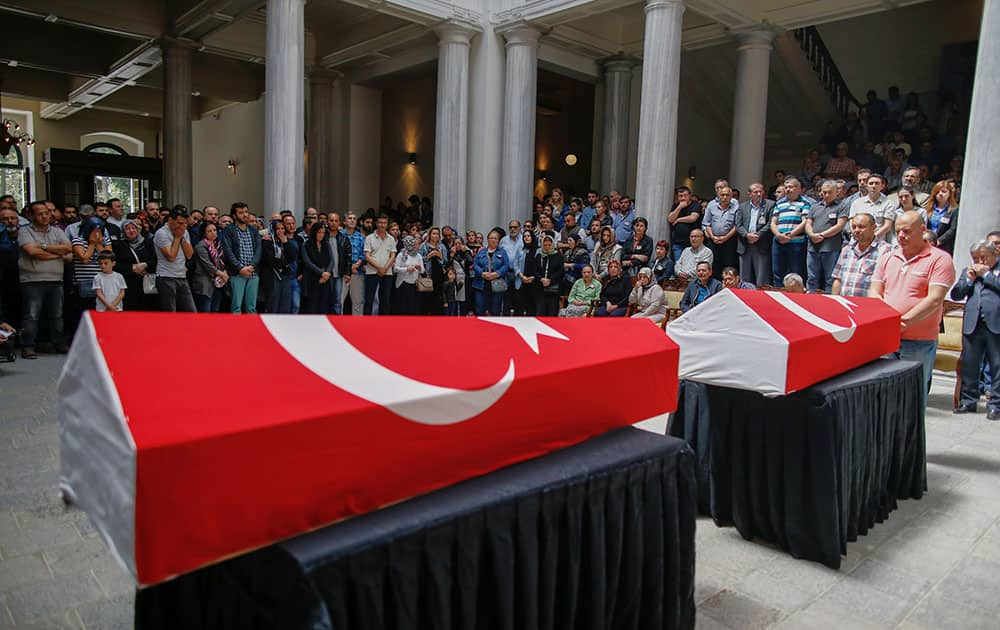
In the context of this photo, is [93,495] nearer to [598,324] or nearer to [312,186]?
[598,324]

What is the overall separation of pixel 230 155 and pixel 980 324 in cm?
1942

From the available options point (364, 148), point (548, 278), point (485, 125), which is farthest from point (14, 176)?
point (548, 278)

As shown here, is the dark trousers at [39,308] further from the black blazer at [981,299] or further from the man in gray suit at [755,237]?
the black blazer at [981,299]

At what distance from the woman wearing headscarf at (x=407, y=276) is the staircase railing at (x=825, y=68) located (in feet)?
31.8

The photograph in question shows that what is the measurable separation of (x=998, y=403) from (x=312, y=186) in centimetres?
1401

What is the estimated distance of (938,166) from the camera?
11508mm

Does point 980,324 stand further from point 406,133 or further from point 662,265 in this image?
point 406,133

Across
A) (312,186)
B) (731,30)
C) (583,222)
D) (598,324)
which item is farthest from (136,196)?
(598,324)

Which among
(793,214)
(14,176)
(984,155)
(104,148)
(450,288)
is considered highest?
(104,148)

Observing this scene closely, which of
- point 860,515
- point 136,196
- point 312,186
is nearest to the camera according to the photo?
point 860,515

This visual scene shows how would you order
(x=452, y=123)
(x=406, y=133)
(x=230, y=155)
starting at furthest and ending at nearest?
(x=230, y=155), (x=406, y=133), (x=452, y=123)

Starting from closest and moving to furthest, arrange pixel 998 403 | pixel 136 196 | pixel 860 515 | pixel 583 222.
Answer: pixel 860 515 → pixel 998 403 → pixel 583 222 → pixel 136 196

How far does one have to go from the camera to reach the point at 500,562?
1566 mm

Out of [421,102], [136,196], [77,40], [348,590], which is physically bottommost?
[348,590]
